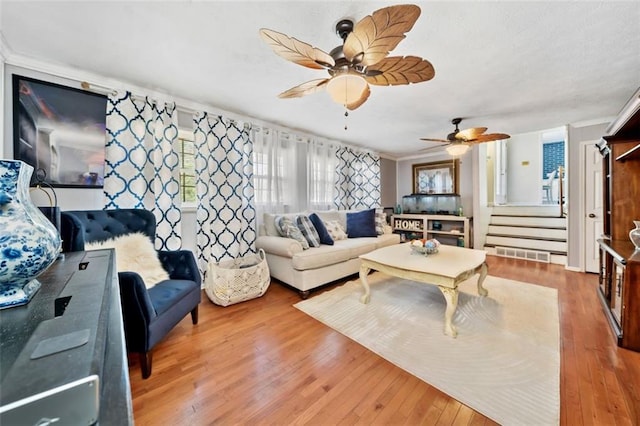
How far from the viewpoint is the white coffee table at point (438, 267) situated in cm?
194

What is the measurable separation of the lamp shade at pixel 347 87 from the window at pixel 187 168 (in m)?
2.06

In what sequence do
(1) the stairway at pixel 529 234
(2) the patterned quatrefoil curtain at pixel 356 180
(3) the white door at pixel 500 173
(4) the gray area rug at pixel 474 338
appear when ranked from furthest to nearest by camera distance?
(3) the white door at pixel 500 173 < (2) the patterned quatrefoil curtain at pixel 356 180 < (1) the stairway at pixel 529 234 < (4) the gray area rug at pixel 474 338

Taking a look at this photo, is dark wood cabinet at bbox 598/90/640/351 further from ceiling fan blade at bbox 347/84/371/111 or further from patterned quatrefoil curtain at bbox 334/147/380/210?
patterned quatrefoil curtain at bbox 334/147/380/210

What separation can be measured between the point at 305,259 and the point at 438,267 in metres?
1.32

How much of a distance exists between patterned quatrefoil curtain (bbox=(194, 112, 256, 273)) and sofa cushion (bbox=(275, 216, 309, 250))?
37 centimetres

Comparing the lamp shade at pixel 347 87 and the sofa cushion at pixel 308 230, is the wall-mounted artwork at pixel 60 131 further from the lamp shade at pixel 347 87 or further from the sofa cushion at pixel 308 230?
the lamp shade at pixel 347 87

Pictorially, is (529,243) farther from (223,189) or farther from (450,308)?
(223,189)

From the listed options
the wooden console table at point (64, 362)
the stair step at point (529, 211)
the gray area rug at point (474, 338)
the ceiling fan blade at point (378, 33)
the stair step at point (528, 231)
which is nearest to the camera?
Answer: the wooden console table at point (64, 362)

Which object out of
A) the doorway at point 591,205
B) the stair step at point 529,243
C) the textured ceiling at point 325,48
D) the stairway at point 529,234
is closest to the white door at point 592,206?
the doorway at point 591,205

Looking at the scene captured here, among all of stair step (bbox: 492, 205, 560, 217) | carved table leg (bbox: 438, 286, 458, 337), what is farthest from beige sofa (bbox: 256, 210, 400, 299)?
stair step (bbox: 492, 205, 560, 217)

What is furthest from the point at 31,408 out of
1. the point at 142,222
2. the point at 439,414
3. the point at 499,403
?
the point at 142,222

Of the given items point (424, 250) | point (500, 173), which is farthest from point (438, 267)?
point (500, 173)

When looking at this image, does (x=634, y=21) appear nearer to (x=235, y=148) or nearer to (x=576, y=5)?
(x=576, y=5)

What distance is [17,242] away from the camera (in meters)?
0.63
